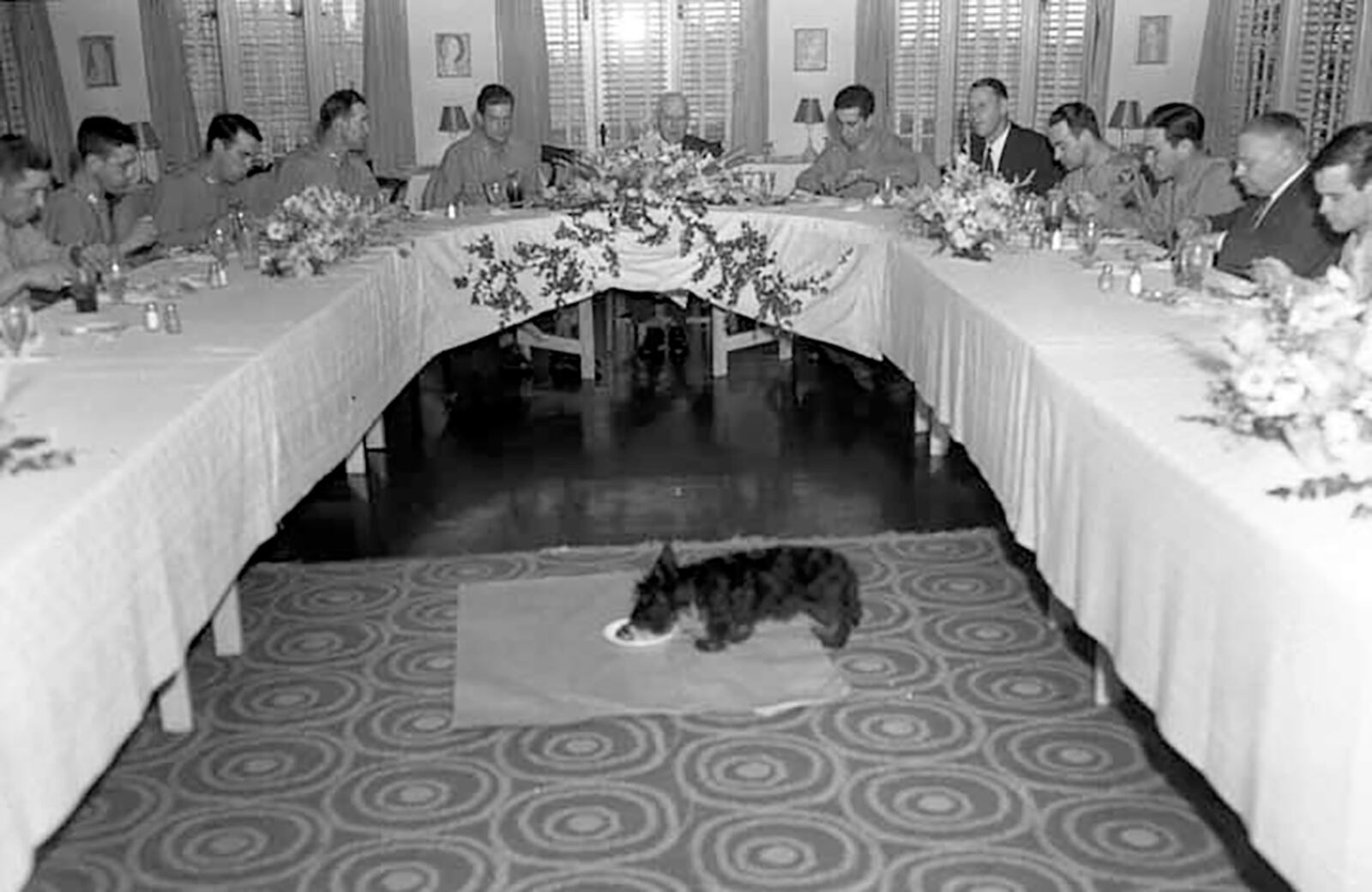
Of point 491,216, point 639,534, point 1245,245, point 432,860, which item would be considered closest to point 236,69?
point 491,216

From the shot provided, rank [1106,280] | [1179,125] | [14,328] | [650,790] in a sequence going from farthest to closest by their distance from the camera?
[1179,125] → [1106,280] → [14,328] → [650,790]

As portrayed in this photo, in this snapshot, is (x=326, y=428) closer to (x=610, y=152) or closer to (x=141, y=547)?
(x=141, y=547)

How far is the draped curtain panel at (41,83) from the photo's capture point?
10094 millimetres

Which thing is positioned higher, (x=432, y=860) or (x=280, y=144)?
(x=280, y=144)

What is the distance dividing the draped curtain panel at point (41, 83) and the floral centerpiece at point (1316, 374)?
Result: 9577mm

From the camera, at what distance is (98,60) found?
10844 millimetres

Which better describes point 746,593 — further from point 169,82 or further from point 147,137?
point 169,82

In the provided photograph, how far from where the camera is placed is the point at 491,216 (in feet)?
22.8

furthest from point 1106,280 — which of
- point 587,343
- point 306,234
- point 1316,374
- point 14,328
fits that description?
point 587,343

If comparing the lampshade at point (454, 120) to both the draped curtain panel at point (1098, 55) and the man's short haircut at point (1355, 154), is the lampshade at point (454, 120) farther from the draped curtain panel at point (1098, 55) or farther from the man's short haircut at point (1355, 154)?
the man's short haircut at point (1355, 154)

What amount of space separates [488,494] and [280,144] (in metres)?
6.74

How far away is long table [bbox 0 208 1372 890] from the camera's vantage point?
2.09 metres

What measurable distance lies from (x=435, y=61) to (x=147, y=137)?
226cm

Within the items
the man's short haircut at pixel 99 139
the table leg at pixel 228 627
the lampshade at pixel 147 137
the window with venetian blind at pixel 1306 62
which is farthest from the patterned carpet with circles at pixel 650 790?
the lampshade at pixel 147 137
